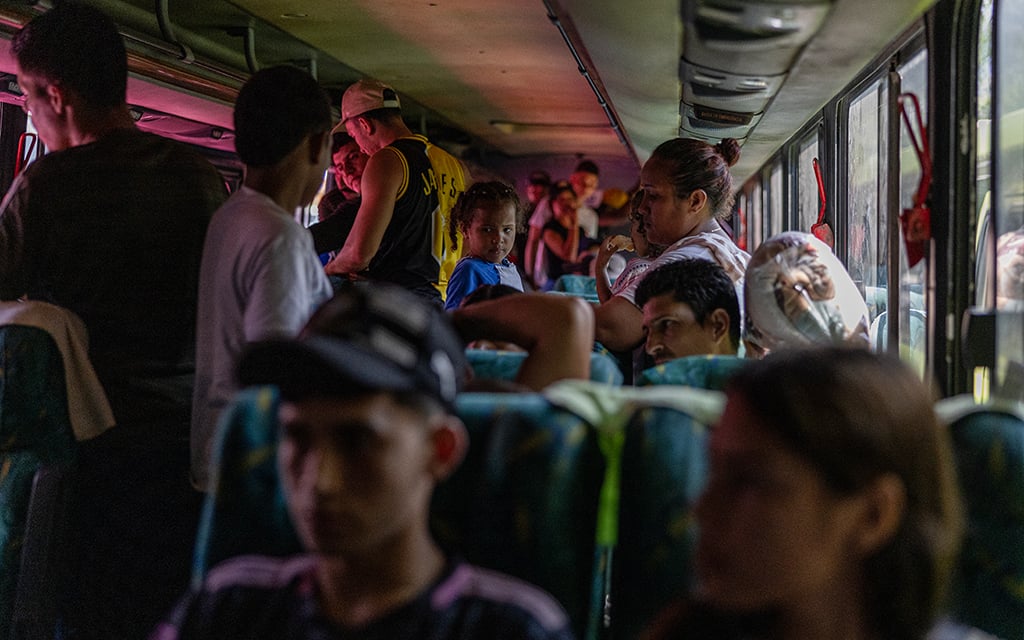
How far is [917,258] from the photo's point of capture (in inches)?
99.7

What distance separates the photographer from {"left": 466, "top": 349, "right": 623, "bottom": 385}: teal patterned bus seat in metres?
2.20

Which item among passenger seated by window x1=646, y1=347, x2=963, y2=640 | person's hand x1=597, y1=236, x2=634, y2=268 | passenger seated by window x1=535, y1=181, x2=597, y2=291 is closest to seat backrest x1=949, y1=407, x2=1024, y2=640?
passenger seated by window x1=646, y1=347, x2=963, y2=640

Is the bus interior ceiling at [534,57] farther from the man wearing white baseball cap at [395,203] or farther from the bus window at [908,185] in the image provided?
the man wearing white baseball cap at [395,203]

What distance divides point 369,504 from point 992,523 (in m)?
0.85

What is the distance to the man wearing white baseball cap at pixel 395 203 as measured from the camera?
381 centimetres

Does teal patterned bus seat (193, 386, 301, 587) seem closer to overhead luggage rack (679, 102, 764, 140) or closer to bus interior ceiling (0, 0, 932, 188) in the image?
bus interior ceiling (0, 0, 932, 188)

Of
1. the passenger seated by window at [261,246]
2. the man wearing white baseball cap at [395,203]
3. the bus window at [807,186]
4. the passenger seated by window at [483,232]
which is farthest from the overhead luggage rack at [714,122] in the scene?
the passenger seated by window at [261,246]

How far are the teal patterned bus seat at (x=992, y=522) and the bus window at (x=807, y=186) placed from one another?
499 centimetres

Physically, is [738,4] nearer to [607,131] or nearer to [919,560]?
[919,560]

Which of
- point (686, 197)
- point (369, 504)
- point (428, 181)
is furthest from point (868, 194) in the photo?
point (369, 504)

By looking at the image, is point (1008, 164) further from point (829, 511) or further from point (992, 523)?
point (829, 511)

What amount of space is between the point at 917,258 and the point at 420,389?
161 cm

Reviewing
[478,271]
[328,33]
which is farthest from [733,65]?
[328,33]

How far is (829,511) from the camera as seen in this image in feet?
4.03
